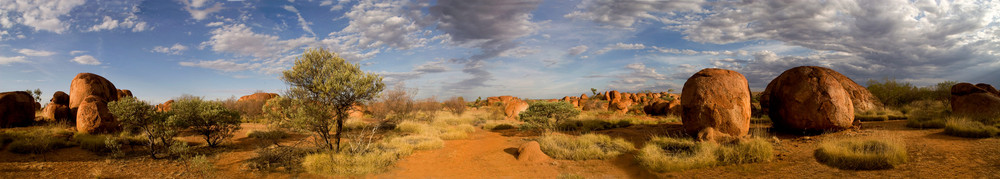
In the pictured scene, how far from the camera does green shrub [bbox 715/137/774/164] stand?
312 inches

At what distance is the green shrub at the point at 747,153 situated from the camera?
7.93 meters

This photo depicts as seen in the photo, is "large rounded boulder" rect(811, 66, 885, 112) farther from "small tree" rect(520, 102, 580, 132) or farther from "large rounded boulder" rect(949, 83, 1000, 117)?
"small tree" rect(520, 102, 580, 132)

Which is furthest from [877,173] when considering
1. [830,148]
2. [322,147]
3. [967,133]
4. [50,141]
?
[50,141]

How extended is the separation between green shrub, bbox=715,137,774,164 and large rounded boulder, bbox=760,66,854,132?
358 cm

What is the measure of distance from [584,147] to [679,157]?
2.58m

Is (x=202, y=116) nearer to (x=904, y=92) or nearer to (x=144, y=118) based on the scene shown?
(x=144, y=118)

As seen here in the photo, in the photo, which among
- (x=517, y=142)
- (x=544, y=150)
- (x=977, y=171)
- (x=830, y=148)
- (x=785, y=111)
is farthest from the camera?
(x=517, y=142)

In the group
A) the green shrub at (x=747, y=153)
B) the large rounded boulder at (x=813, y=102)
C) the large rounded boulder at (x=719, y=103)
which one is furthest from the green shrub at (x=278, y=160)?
the large rounded boulder at (x=813, y=102)

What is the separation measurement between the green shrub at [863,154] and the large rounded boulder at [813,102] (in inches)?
82.4

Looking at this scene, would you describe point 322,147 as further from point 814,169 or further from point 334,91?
point 814,169

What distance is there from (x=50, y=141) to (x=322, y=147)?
828cm

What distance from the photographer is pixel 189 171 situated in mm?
8820

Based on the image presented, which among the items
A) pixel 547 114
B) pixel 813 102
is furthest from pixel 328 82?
pixel 813 102

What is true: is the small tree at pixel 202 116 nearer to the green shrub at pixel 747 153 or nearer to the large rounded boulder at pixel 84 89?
the large rounded boulder at pixel 84 89
